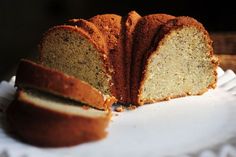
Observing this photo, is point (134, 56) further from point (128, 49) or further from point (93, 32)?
point (93, 32)

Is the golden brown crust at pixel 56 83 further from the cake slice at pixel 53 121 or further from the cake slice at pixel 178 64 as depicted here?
the cake slice at pixel 178 64

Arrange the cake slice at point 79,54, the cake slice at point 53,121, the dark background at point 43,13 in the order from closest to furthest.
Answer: the cake slice at point 53,121
the cake slice at point 79,54
the dark background at point 43,13

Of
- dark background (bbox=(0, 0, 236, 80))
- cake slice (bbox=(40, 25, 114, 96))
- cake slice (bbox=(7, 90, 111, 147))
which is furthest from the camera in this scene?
dark background (bbox=(0, 0, 236, 80))

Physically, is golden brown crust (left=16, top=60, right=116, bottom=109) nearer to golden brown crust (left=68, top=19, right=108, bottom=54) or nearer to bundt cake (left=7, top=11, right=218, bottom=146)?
bundt cake (left=7, top=11, right=218, bottom=146)

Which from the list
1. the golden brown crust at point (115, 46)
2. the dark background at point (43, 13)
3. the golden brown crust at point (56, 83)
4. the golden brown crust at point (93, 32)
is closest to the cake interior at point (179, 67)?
the golden brown crust at point (115, 46)

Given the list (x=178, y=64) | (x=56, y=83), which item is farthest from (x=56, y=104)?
(x=178, y=64)

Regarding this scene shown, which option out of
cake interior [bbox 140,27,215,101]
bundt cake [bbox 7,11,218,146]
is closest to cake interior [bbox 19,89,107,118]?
bundt cake [bbox 7,11,218,146]

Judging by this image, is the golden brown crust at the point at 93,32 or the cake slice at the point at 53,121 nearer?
the cake slice at the point at 53,121
